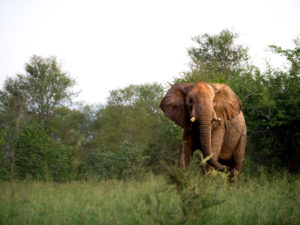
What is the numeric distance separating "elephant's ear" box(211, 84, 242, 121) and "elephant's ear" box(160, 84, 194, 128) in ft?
2.62

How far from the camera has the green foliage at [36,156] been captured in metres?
13.2

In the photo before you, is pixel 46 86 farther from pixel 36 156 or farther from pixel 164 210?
pixel 164 210

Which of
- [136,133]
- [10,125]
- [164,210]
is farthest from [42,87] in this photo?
[164,210]

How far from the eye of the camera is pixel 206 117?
8078 mm

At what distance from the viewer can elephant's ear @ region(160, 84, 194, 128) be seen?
8.99 metres

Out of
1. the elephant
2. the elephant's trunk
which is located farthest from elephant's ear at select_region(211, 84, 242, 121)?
the elephant's trunk

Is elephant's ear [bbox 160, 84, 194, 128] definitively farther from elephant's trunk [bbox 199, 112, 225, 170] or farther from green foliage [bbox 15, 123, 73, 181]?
green foliage [bbox 15, 123, 73, 181]

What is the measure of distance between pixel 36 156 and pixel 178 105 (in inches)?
289

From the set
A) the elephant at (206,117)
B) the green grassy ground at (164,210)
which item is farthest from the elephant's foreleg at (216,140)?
the green grassy ground at (164,210)

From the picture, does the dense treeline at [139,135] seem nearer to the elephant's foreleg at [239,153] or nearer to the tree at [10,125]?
the tree at [10,125]

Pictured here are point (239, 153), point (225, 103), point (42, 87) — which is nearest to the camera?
point (225, 103)

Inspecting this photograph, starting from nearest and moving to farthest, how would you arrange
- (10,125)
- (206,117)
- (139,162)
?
(206,117) → (10,125) → (139,162)

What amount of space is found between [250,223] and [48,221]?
8.71 feet

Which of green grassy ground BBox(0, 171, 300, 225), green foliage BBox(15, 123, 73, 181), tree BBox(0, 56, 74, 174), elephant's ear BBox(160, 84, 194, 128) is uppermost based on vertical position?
tree BBox(0, 56, 74, 174)
